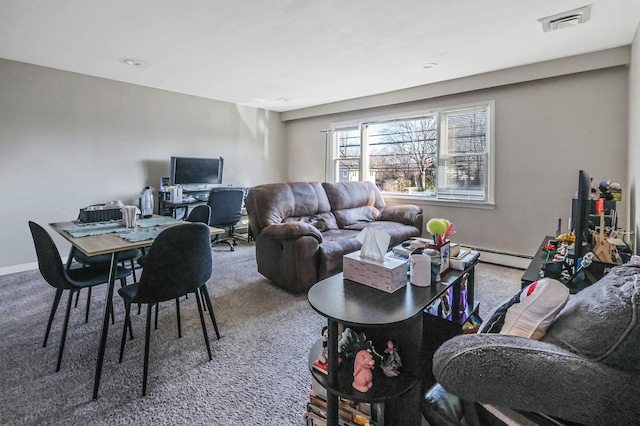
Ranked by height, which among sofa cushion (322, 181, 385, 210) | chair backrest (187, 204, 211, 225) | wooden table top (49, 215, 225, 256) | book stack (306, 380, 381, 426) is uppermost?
sofa cushion (322, 181, 385, 210)

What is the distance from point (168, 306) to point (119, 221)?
33.1 inches

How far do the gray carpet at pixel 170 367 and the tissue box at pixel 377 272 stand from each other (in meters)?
0.73

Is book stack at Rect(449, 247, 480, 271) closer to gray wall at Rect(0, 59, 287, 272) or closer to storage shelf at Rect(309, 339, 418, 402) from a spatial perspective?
storage shelf at Rect(309, 339, 418, 402)

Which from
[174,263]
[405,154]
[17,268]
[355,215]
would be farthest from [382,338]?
[17,268]

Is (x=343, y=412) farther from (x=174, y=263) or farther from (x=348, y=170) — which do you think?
(x=348, y=170)

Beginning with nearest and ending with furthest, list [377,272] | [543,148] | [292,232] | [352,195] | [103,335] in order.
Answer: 1. [377,272]
2. [103,335]
3. [292,232]
4. [543,148]
5. [352,195]

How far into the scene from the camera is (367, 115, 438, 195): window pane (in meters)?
4.70

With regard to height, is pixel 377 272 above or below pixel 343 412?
above

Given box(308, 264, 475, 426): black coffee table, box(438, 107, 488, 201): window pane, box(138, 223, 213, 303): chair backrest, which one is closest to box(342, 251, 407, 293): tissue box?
box(308, 264, 475, 426): black coffee table

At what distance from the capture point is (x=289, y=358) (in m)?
2.05

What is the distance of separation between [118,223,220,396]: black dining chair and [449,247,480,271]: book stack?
4.95 ft

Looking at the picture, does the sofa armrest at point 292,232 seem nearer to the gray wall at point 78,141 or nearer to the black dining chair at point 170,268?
the black dining chair at point 170,268

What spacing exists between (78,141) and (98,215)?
7.65 ft

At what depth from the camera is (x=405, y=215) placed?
14.3 ft
